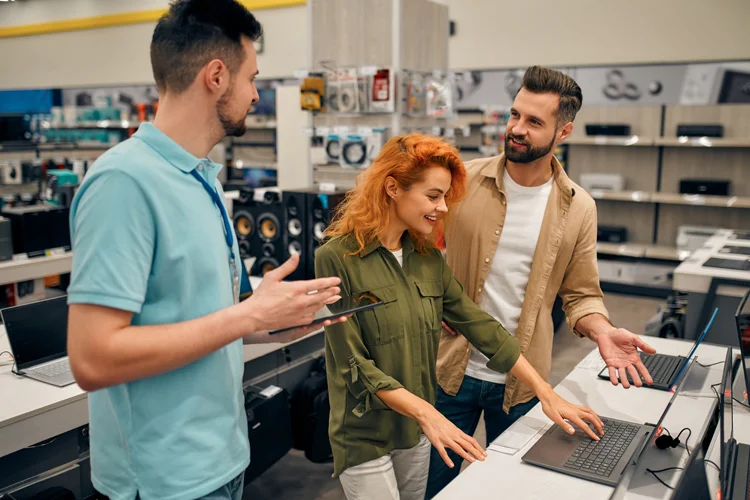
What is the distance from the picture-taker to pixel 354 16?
14.8 feet

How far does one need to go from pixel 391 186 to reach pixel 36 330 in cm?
155

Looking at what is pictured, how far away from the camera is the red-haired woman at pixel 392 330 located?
1.76 m

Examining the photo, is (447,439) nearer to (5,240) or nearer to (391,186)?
(391,186)

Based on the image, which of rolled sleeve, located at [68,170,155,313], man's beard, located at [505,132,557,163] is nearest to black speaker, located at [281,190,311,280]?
man's beard, located at [505,132,557,163]

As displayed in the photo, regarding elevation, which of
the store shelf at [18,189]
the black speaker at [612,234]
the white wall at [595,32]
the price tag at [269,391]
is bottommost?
the price tag at [269,391]

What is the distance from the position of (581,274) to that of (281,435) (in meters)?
1.76

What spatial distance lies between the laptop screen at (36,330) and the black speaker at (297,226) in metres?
1.48

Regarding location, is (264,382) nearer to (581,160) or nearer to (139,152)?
(139,152)

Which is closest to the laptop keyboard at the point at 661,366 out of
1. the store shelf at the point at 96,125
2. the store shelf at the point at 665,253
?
the store shelf at the point at 665,253

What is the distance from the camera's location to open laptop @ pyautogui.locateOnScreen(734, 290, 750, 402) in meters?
1.83

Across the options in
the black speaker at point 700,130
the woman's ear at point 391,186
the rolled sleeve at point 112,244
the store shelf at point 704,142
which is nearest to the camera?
the rolled sleeve at point 112,244

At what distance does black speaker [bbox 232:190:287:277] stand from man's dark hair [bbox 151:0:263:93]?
8.91 ft

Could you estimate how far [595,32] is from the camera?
7668mm

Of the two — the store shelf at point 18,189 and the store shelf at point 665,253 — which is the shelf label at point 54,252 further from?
the store shelf at point 665,253
